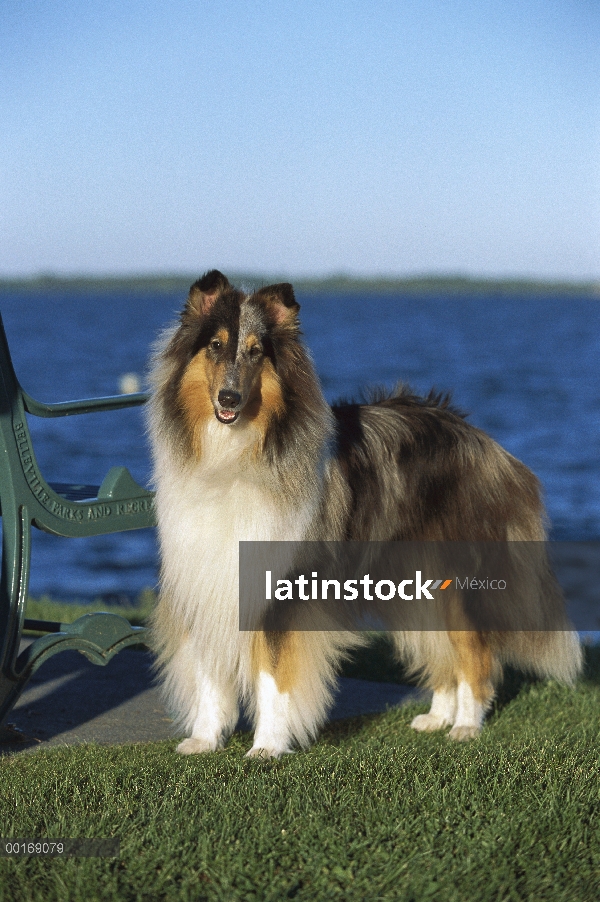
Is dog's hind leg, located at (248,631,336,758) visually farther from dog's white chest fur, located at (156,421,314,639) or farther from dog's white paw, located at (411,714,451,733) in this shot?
dog's white paw, located at (411,714,451,733)

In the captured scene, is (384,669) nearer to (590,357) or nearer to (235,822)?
(235,822)

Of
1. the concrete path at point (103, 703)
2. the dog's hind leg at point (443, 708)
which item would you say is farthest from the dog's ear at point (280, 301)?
the dog's hind leg at point (443, 708)

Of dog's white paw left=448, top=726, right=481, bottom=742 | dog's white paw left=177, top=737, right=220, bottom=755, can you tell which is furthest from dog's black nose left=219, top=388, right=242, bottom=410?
dog's white paw left=448, top=726, right=481, bottom=742

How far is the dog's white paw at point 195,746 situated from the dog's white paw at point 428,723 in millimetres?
1227

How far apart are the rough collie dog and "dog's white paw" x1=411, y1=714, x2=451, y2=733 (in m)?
0.89

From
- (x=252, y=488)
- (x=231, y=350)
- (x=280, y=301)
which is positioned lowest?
(x=252, y=488)

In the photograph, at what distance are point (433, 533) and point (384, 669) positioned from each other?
6.05ft

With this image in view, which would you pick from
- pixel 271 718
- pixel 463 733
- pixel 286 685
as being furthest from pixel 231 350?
pixel 463 733

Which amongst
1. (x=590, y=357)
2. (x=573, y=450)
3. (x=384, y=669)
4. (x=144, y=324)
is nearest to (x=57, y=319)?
(x=144, y=324)

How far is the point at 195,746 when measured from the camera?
5.52 m

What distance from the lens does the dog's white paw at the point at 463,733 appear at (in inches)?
236

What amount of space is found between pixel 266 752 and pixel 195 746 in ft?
1.42

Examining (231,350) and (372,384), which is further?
(372,384)

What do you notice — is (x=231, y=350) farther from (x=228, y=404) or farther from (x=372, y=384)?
(x=372, y=384)
